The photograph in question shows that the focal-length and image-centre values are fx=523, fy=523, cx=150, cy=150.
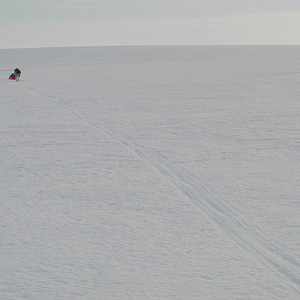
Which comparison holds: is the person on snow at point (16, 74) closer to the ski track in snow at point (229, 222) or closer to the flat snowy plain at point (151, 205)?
the flat snowy plain at point (151, 205)

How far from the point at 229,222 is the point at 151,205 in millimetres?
1202

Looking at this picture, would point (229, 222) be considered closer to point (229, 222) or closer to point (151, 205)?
point (229, 222)

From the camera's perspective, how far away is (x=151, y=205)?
7.19 metres

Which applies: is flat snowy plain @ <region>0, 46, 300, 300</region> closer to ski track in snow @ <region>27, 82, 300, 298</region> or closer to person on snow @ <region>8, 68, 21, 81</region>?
ski track in snow @ <region>27, 82, 300, 298</region>

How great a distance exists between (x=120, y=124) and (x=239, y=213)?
25.8 feet

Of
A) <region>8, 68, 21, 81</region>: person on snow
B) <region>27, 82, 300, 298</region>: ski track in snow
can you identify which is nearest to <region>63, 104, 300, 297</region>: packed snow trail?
<region>27, 82, 300, 298</region>: ski track in snow

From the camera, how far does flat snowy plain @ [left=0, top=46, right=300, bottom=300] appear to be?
484 centimetres

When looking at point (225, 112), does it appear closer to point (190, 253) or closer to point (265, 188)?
point (265, 188)

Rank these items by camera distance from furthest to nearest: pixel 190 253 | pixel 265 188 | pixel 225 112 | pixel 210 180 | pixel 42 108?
pixel 42 108
pixel 225 112
pixel 210 180
pixel 265 188
pixel 190 253

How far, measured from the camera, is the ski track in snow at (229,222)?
5.04m

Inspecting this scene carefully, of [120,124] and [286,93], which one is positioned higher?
[286,93]

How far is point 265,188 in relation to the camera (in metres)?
7.95

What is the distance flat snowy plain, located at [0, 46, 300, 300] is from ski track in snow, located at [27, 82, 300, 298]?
1 centimetres

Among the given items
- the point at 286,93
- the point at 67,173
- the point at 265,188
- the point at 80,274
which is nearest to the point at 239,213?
the point at 265,188
